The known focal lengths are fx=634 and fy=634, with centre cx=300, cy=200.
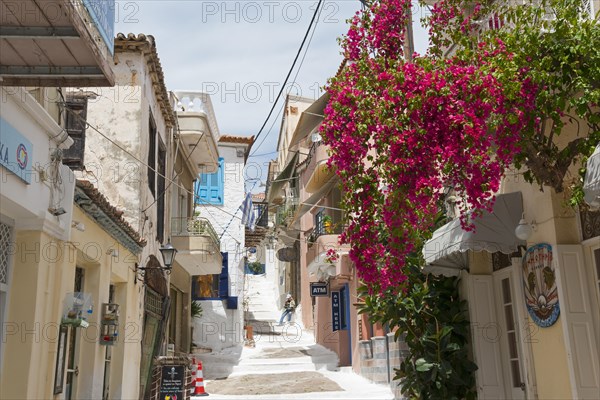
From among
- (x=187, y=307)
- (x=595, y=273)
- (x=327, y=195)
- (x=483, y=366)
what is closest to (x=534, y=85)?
(x=595, y=273)

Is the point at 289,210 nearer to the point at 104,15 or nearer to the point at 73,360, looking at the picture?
the point at 73,360

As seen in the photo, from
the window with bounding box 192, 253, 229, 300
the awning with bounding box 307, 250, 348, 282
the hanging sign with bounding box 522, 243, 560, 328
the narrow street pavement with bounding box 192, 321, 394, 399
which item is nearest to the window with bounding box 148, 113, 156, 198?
the narrow street pavement with bounding box 192, 321, 394, 399

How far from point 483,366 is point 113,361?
6.49 m

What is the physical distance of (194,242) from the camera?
17.2 m

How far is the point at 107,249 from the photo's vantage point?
1079cm

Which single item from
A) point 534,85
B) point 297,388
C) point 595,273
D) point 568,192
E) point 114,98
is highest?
point 114,98

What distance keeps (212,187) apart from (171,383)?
1526 centimetres

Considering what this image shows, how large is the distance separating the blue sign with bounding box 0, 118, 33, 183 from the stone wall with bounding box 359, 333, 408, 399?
9168 millimetres

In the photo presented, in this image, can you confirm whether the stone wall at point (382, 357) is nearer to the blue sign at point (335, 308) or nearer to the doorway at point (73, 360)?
the blue sign at point (335, 308)

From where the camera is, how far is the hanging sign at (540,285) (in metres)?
7.80

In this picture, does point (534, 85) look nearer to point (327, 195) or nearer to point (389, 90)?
point (389, 90)

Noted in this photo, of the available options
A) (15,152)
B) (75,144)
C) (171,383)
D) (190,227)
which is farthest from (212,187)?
(15,152)

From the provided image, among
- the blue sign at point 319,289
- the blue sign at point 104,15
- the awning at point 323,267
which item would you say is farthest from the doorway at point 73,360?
the blue sign at point 319,289

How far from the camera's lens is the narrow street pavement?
15109 mm
